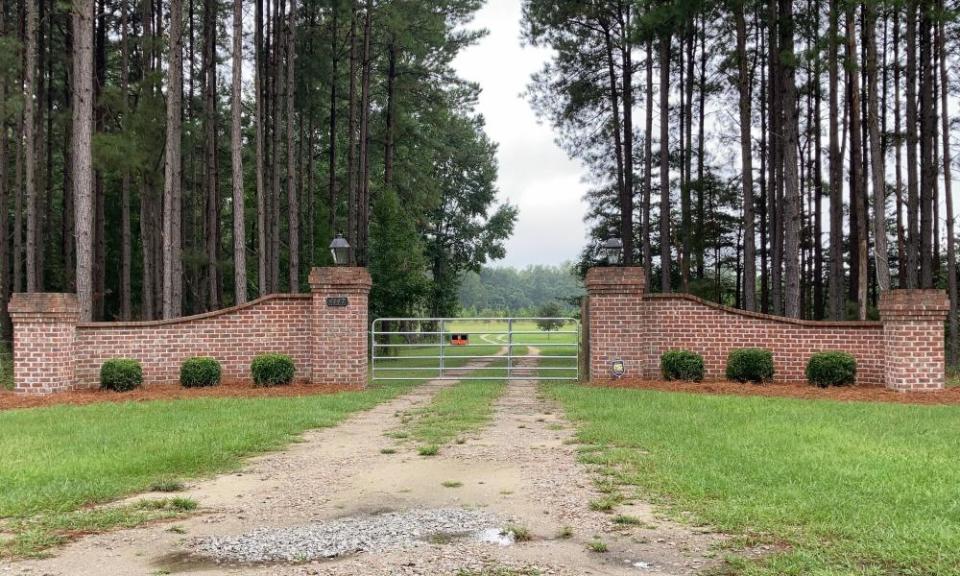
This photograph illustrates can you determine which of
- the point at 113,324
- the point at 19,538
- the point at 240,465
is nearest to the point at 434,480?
the point at 240,465

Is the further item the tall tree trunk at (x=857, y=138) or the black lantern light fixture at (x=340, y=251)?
the tall tree trunk at (x=857, y=138)

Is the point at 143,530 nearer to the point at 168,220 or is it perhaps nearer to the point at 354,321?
the point at 354,321

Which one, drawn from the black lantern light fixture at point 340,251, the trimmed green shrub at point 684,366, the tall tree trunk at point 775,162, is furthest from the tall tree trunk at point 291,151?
the tall tree trunk at point 775,162

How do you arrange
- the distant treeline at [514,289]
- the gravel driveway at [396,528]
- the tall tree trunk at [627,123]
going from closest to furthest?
the gravel driveway at [396,528]
the tall tree trunk at [627,123]
the distant treeline at [514,289]

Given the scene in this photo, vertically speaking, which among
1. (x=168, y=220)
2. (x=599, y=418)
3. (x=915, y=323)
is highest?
(x=168, y=220)

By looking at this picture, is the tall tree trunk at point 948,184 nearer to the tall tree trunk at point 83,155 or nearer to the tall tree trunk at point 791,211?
the tall tree trunk at point 791,211

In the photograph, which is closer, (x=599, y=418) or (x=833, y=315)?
(x=599, y=418)

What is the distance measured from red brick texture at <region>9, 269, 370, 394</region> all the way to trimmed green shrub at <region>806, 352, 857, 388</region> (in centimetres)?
767

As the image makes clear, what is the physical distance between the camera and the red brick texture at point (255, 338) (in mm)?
12344

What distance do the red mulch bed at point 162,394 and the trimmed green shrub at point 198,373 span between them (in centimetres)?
15

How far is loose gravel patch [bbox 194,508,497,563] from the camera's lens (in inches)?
143

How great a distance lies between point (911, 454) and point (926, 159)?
15279 mm

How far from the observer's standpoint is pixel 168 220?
54.7 ft

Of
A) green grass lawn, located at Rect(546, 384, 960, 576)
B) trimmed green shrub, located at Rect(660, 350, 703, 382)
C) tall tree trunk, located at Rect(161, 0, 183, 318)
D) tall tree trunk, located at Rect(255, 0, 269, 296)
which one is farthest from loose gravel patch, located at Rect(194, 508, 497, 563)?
tall tree trunk, located at Rect(255, 0, 269, 296)
